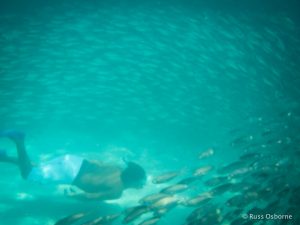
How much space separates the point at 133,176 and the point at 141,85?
21.2 ft

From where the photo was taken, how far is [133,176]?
15.9m

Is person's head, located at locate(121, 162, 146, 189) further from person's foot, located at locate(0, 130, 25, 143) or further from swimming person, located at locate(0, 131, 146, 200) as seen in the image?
person's foot, located at locate(0, 130, 25, 143)

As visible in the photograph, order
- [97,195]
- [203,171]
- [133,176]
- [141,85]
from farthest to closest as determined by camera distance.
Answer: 1. [141,85]
2. [97,195]
3. [133,176]
4. [203,171]

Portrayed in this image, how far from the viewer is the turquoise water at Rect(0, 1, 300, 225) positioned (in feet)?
47.6

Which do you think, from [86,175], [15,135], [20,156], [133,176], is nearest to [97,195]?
[86,175]

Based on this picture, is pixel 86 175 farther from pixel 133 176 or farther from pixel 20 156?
pixel 20 156

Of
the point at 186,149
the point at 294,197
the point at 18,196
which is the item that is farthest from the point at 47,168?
the point at 294,197

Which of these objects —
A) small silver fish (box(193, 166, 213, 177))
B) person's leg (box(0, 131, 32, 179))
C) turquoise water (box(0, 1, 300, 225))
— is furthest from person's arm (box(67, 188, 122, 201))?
small silver fish (box(193, 166, 213, 177))

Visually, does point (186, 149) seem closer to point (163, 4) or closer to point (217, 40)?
point (217, 40)

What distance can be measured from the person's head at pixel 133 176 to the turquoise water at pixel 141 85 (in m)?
3.56

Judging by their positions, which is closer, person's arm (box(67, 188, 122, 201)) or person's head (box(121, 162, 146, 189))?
person's head (box(121, 162, 146, 189))

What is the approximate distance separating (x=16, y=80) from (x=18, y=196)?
8511 mm

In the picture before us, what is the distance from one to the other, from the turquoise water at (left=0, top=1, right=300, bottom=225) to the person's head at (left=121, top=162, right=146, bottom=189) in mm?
3563

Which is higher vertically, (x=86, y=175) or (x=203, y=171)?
(x=86, y=175)
